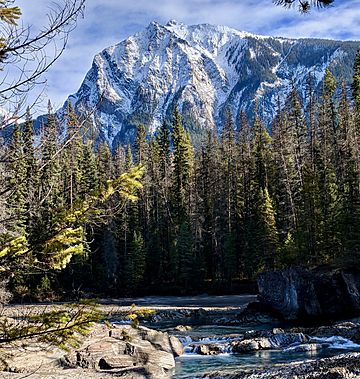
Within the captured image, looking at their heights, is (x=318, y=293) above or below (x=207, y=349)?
above

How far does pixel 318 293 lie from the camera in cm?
2767

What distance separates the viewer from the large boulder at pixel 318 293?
27.1m

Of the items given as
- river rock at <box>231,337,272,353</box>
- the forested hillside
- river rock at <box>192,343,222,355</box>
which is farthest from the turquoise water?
the forested hillside

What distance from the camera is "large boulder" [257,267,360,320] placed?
27.1 metres

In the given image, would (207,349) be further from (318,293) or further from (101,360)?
(318,293)

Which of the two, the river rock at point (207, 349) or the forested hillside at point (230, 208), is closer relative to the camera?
the river rock at point (207, 349)

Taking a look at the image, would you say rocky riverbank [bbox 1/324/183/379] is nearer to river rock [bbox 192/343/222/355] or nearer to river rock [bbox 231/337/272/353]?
river rock [bbox 192/343/222/355]

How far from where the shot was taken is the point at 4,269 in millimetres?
4848

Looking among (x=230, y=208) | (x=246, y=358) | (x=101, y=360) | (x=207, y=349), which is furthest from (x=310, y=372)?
(x=230, y=208)

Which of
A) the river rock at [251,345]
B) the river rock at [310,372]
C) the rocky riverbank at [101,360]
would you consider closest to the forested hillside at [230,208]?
the river rock at [251,345]

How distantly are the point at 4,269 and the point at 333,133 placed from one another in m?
44.1

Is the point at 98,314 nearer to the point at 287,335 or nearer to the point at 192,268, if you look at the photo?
the point at 287,335

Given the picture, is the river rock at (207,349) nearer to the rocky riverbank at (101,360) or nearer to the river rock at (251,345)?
the river rock at (251,345)

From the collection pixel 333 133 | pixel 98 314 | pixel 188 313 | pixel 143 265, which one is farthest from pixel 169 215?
pixel 98 314
